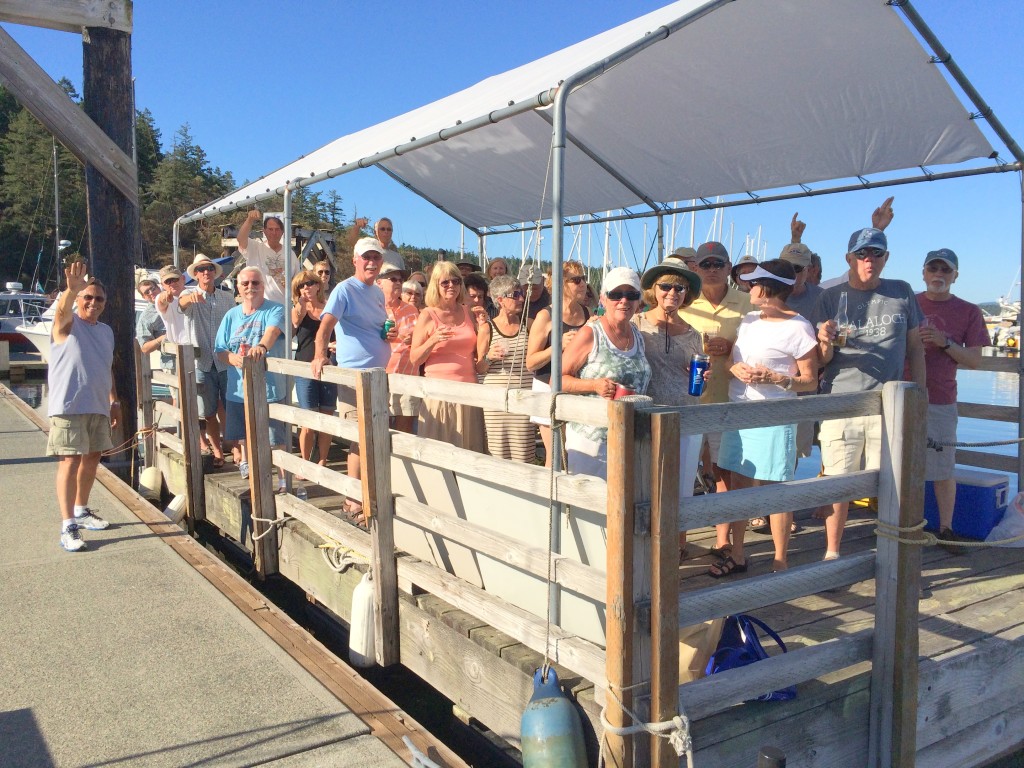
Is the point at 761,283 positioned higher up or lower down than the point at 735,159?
lower down

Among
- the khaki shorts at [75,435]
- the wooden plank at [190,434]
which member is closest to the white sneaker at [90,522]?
the khaki shorts at [75,435]

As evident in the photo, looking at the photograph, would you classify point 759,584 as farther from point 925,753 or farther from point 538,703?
point 925,753

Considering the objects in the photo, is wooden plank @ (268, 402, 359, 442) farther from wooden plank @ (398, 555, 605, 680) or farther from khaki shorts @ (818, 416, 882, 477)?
khaki shorts @ (818, 416, 882, 477)

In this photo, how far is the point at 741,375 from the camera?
12.2 ft

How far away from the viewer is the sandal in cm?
381

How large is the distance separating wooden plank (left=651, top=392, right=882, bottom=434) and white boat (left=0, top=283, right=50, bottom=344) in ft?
96.9

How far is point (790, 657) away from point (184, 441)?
5.27 meters

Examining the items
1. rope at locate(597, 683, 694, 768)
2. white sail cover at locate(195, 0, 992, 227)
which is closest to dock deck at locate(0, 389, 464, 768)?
rope at locate(597, 683, 694, 768)

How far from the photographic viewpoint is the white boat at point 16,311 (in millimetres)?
27359

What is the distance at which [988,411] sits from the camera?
17.3 feet

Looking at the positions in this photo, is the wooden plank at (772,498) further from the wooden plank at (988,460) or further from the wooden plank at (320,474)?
the wooden plank at (988,460)

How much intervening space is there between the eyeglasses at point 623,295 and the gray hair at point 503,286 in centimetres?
135

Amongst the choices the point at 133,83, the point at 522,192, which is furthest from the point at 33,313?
the point at 522,192

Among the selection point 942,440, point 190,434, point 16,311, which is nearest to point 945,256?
point 942,440
